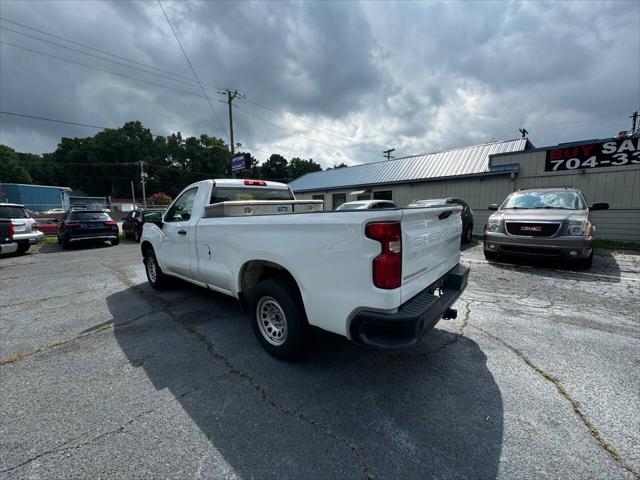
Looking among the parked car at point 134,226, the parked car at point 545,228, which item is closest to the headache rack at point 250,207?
the parked car at point 545,228

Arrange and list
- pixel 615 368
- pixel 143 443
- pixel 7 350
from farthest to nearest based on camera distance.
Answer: pixel 7 350, pixel 615 368, pixel 143 443

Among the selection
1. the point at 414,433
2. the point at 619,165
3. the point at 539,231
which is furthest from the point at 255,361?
the point at 619,165

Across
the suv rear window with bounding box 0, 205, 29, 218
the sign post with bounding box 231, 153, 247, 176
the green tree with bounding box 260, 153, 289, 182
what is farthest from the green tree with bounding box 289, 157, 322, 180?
the suv rear window with bounding box 0, 205, 29, 218

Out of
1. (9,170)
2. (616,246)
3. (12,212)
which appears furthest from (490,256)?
(9,170)

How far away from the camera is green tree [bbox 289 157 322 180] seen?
81.1m

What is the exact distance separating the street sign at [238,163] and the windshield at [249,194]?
1896 cm

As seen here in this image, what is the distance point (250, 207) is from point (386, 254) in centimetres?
236

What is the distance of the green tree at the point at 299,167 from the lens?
81062 mm

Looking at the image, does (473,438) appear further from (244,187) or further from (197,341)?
(244,187)

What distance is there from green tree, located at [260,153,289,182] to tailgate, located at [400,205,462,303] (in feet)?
251

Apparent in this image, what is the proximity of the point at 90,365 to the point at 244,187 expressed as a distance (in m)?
2.81

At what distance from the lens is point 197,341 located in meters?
3.30

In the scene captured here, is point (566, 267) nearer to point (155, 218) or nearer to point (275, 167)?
point (155, 218)

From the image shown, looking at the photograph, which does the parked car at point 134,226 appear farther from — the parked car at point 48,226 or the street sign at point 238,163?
the street sign at point 238,163
